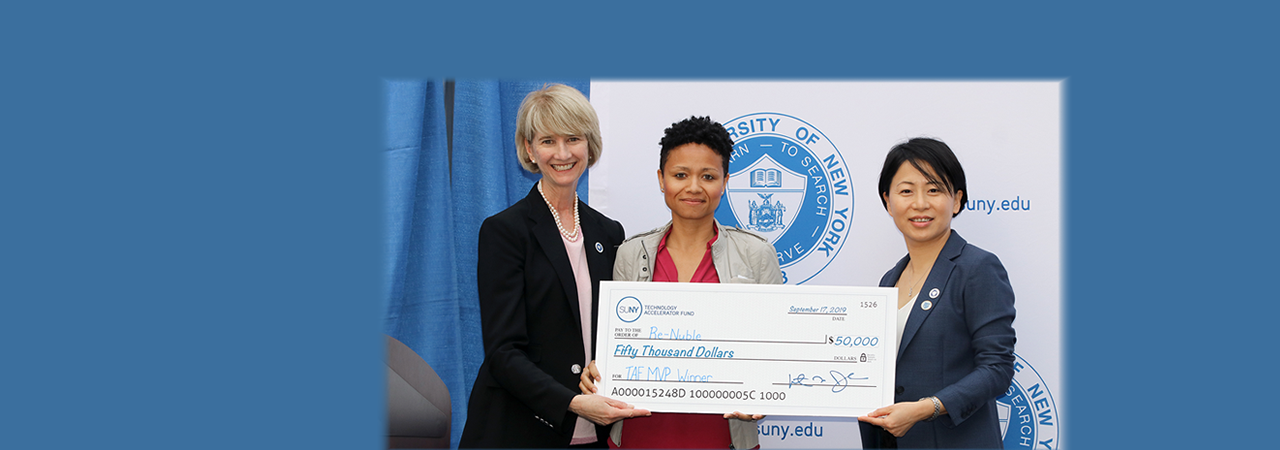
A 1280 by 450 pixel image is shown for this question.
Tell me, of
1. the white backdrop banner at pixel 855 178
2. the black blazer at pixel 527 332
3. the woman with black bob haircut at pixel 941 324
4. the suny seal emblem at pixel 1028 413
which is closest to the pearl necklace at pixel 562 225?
the black blazer at pixel 527 332

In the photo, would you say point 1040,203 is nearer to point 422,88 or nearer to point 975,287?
point 975,287

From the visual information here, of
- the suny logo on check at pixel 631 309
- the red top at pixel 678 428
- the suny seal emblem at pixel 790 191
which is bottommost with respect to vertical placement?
the red top at pixel 678 428

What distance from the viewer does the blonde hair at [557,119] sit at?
3.02 meters

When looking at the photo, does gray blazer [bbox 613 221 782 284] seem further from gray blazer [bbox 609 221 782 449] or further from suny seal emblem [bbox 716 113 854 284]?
suny seal emblem [bbox 716 113 854 284]

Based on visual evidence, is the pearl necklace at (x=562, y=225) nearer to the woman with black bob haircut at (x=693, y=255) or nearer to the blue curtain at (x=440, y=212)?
the woman with black bob haircut at (x=693, y=255)

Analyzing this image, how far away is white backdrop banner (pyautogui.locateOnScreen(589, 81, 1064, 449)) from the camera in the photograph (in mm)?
3613

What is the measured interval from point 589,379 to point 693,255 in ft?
2.12

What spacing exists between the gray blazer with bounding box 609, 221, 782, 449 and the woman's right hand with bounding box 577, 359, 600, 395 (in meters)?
0.20

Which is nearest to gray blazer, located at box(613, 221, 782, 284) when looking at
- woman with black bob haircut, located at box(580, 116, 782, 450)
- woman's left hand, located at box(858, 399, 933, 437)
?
woman with black bob haircut, located at box(580, 116, 782, 450)

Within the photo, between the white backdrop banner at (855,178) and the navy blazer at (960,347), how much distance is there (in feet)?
2.97

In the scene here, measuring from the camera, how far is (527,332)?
2.93 metres

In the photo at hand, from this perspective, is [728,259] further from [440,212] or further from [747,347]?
[440,212]

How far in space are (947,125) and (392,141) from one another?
2.72m

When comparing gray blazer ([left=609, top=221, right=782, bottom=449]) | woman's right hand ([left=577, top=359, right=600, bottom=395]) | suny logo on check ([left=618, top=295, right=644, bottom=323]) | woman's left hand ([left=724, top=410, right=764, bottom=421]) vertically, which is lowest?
woman's left hand ([left=724, top=410, right=764, bottom=421])
